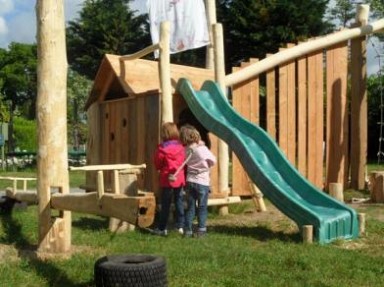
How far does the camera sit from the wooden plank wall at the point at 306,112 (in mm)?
11617

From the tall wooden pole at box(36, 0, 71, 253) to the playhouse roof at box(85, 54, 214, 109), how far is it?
3131 mm

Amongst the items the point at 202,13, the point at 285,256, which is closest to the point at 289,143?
the point at 202,13

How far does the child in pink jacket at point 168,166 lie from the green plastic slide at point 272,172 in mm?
957

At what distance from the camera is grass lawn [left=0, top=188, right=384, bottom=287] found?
5613 mm

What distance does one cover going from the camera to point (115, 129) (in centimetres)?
1108

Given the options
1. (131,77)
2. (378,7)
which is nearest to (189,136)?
(131,77)

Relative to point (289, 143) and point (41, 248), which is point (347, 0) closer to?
point (289, 143)

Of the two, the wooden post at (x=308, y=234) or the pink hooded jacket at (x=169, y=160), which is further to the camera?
the pink hooded jacket at (x=169, y=160)

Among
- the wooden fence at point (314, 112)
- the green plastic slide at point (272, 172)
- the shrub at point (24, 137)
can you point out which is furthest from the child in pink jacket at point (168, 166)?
the shrub at point (24, 137)

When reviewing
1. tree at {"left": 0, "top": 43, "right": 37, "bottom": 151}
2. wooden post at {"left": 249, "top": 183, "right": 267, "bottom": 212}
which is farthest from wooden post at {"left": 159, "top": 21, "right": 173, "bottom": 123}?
tree at {"left": 0, "top": 43, "right": 37, "bottom": 151}

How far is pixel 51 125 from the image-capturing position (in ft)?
22.2

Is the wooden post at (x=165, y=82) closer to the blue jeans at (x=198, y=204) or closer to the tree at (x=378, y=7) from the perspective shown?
the blue jeans at (x=198, y=204)

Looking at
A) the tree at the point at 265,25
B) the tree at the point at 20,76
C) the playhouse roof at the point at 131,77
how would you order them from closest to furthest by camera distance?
the playhouse roof at the point at 131,77, the tree at the point at 265,25, the tree at the point at 20,76

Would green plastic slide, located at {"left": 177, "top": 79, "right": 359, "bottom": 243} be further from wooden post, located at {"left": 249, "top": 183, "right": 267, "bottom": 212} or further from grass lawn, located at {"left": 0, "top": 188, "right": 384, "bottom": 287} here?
wooden post, located at {"left": 249, "top": 183, "right": 267, "bottom": 212}
